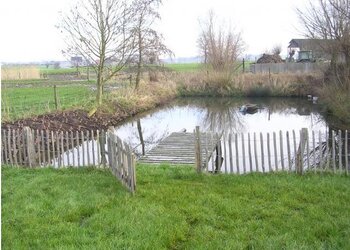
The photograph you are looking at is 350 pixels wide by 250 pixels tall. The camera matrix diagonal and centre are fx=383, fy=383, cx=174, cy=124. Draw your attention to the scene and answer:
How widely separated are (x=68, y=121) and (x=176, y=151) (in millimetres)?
→ 7748

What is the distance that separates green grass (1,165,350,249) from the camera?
5.32 meters

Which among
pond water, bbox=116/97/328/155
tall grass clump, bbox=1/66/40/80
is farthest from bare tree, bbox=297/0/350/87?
tall grass clump, bbox=1/66/40/80

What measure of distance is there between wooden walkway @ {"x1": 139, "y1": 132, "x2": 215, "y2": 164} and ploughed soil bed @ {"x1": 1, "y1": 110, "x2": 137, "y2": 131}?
5.31 m

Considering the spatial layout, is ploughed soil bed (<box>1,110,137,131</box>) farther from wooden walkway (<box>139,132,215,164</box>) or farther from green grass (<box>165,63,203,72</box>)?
green grass (<box>165,63,203,72</box>)

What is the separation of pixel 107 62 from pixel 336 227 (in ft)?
63.5

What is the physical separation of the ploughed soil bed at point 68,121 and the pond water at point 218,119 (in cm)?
94

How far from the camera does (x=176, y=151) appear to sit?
13.5 meters

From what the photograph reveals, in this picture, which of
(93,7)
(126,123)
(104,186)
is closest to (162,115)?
(126,123)

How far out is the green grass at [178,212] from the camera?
5316mm

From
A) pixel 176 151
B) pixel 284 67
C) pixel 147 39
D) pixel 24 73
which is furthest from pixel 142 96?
pixel 24 73

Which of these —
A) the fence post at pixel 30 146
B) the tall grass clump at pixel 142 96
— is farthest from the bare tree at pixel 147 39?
the fence post at pixel 30 146

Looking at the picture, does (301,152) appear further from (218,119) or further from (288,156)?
(218,119)

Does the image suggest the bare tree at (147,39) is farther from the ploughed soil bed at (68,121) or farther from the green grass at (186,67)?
the green grass at (186,67)

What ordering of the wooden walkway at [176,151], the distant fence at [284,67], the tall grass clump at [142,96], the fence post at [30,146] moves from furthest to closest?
the distant fence at [284,67], the tall grass clump at [142,96], the wooden walkway at [176,151], the fence post at [30,146]
